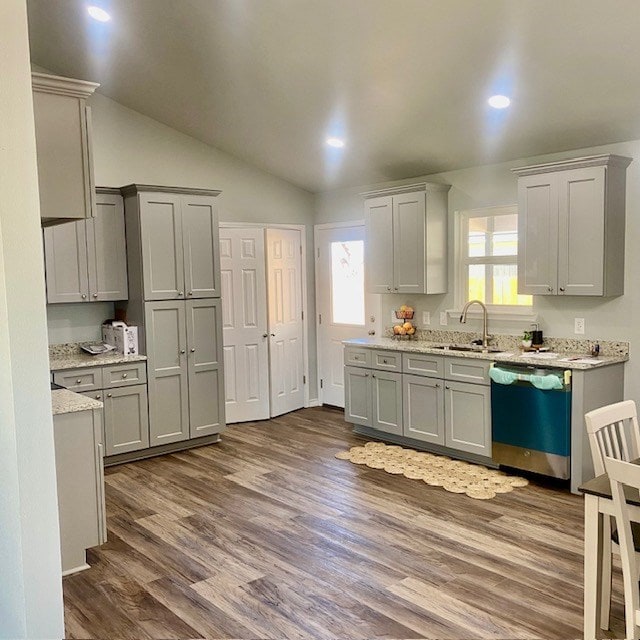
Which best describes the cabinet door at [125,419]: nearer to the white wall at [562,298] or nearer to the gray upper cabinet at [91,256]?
the gray upper cabinet at [91,256]

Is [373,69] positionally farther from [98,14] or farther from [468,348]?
[468,348]

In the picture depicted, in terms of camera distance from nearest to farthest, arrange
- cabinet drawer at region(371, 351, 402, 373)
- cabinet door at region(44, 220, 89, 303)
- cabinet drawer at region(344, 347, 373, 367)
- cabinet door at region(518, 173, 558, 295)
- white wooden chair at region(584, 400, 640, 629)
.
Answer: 1. white wooden chair at region(584, 400, 640, 629)
2. cabinet door at region(518, 173, 558, 295)
3. cabinet door at region(44, 220, 89, 303)
4. cabinet drawer at region(371, 351, 402, 373)
5. cabinet drawer at region(344, 347, 373, 367)

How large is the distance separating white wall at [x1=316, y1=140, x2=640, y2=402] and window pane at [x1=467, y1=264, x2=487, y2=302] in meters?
0.18

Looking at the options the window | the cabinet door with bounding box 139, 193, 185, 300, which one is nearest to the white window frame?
the window

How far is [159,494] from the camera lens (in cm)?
445

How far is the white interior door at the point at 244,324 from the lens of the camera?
20.6 feet

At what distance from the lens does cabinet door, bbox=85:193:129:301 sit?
5234 millimetres

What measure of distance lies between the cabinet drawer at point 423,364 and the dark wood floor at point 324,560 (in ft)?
3.14

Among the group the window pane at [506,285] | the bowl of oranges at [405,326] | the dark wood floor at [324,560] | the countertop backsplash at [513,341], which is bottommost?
the dark wood floor at [324,560]

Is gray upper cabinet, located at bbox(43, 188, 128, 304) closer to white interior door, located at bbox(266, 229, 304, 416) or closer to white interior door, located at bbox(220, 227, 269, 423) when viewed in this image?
white interior door, located at bbox(220, 227, 269, 423)

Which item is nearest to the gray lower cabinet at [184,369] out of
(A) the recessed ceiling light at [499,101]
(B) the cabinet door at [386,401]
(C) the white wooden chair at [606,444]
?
(B) the cabinet door at [386,401]

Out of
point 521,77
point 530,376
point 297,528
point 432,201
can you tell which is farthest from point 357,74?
point 297,528

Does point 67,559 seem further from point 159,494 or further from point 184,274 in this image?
point 184,274

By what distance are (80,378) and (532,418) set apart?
3.41 metres
